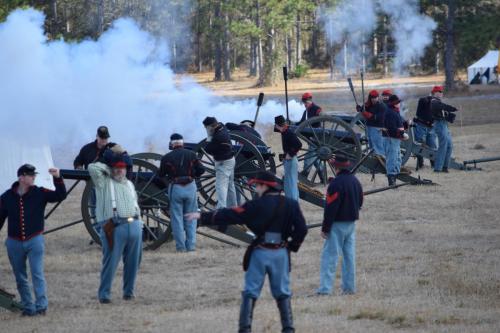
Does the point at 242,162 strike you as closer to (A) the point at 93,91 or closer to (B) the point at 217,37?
(A) the point at 93,91

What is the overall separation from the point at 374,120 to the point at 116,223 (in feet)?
33.7

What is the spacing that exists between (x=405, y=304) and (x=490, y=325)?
109cm

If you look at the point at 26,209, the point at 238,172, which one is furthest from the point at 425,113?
the point at 26,209

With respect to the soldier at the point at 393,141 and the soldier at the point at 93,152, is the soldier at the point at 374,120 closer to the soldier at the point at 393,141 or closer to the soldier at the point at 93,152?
the soldier at the point at 393,141

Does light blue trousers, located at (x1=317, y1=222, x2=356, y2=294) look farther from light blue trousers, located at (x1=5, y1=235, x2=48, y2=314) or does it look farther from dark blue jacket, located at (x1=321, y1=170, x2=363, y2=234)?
light blue trousers, located at (x1=5, y1=235, x2=48, y2=314)

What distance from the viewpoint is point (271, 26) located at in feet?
186

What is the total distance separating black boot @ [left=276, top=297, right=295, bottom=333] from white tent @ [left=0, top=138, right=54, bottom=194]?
8936 millimetres

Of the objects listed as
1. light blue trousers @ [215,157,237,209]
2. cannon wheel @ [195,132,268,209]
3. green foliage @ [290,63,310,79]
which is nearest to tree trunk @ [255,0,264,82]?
green foliage @ [290,63,310,79]

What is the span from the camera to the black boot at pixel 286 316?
882 centimetres

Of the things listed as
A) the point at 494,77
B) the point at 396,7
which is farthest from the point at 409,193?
the point at 494,77

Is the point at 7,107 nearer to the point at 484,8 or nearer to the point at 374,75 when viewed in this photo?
the point at 484,8

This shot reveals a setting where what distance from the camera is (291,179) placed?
16781 millimetres

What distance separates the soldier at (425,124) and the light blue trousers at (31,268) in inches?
493

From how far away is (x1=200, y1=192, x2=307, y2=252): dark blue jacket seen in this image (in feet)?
29.3
